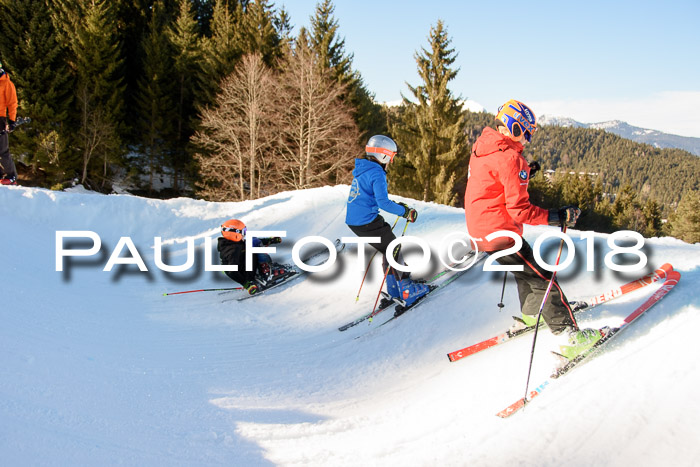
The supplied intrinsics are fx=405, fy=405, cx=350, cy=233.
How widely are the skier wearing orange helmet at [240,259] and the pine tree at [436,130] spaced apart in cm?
2071

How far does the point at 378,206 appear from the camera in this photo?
5332 mm

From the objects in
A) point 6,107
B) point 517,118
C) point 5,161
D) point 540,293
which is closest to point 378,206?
point 517,118

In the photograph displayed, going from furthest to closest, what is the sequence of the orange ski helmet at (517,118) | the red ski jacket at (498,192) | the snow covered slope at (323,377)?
the orange ski helmet at (517,118) < the red ski jacket at (498,192) < the snow covered slope at (323,377)

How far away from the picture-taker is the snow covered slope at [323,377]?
9.41 feet

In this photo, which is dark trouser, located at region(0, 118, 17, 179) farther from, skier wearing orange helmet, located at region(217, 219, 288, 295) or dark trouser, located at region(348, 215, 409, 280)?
dark trouser, located at region(348, 215, 409, 280)

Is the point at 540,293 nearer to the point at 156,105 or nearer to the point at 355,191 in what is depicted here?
the point at 355,191

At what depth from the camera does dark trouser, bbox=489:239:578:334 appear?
11.7 ft

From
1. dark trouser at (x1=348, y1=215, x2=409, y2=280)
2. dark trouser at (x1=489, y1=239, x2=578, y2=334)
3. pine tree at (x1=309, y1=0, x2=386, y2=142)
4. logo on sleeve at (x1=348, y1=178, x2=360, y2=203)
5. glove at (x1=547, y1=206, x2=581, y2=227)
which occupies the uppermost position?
pine tree at (x1=309, y1=0, x2=386, y2=142)

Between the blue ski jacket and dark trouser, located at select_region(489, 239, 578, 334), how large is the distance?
176 centimetres

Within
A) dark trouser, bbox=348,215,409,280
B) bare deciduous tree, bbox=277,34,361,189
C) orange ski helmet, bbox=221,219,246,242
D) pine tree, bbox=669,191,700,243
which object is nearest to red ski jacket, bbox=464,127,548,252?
dark trouser, bbox=348,215,409,280

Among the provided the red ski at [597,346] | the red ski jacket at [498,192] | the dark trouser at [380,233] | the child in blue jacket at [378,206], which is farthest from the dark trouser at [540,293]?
the dark trouser at [380,233]

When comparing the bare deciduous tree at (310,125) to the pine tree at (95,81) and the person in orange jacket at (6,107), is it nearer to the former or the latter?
the pine tree at (95,81)

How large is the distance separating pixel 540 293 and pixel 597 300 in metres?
1.18

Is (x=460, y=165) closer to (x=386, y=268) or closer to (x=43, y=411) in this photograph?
(x=386, y=268)
